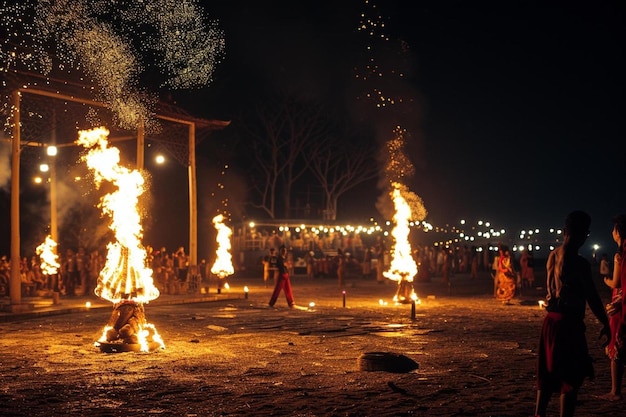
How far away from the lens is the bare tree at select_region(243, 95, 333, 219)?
49406 mm

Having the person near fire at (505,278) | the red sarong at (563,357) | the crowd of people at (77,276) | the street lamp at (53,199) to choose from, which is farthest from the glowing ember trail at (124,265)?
the street lamp at (53,199)

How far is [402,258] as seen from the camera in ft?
72.2

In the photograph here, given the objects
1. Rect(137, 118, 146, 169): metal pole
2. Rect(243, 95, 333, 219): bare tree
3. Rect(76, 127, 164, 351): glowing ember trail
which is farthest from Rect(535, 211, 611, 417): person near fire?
Rect(243, 95, 333, 219): bare tree

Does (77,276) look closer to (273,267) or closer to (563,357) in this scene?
(273,267)

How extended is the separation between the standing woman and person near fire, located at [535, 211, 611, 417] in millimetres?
1269

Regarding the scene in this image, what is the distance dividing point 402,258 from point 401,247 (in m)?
0.36

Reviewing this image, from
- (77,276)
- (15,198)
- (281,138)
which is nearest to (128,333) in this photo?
(15,198)

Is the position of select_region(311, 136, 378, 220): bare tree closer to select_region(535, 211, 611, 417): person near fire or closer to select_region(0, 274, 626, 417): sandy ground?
select_region(0, 274, 626, 417): sandy ground

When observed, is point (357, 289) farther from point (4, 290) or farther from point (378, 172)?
point (378, 172)

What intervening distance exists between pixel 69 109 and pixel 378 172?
32.7 meters

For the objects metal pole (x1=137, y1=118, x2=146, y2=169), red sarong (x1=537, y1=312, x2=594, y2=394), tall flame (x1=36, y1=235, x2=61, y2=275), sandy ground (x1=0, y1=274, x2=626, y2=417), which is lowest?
sandy ground (x1=0, y1=274, x2=626, y2=417)

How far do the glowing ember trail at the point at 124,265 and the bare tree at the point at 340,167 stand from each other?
3690cm

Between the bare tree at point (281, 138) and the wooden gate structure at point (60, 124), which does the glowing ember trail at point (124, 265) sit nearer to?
the wooden gate structure at point (60, 124)

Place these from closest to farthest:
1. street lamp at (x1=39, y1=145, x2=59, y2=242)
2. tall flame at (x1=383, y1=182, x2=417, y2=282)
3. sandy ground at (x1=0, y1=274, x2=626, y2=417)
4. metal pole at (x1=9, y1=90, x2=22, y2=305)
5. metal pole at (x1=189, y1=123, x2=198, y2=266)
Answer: sandy ground at (x1=0, y1=274, x2=626, y2=417) < metal pole at (x1=9, y1=90, x2=22, y2=305) < tall flame at (x1=383, y1=182, x2=417, y2=282) < street lamp at (x1=39, y1=145, x2=59, y2=242) < metal pole at (x1=189, y1=123, x2=198, y2=266)
